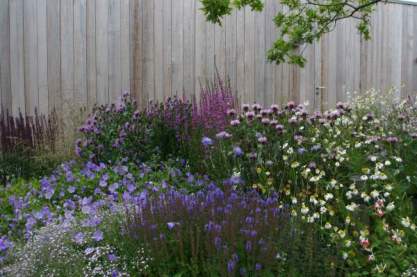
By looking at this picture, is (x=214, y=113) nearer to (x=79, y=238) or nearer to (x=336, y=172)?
(x=336, y=172)

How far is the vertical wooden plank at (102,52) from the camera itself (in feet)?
23.4

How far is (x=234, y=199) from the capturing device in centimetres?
335

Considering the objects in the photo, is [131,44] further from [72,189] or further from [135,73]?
[72,189]

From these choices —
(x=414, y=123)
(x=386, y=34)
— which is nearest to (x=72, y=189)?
(x=414, y=123)

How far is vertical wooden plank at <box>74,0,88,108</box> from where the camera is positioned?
7000 mm

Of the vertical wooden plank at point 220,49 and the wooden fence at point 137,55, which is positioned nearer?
the wooden fence at point 137,55

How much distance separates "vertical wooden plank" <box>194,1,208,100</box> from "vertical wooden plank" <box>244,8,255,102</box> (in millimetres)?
678

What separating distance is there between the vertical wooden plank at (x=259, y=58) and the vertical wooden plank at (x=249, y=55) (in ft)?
0.17

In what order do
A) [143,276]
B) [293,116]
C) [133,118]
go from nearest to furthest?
[143,276] → [293,116] → [133,118]

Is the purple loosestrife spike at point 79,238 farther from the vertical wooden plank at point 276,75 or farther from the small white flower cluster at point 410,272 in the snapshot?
the vertical wooden plank at point 276,75

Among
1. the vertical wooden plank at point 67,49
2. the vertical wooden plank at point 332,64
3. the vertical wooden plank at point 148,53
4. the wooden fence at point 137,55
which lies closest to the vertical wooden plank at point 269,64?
the wooden fence at point 137,55

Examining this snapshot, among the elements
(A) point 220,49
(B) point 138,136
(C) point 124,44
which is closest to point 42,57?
(C) point 124,44

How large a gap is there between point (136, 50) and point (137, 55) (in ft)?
0.19

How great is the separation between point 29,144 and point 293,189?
121 inches
